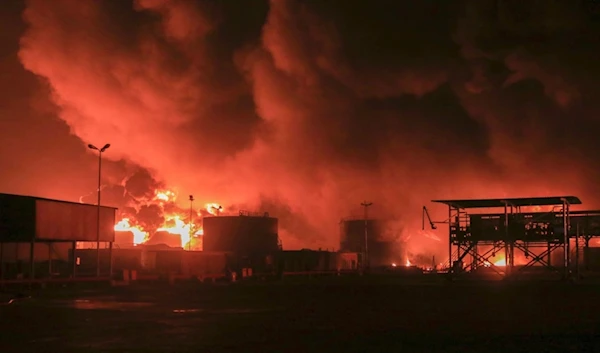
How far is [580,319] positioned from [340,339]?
9351mm

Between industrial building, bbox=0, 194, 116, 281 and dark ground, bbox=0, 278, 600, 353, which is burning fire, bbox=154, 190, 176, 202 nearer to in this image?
industrial building, bbox=0, 194, 116, 281

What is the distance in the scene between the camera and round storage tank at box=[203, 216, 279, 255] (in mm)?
100750

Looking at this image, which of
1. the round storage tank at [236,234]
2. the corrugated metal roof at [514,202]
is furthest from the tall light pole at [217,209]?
the corrugated metal roof at [514,202]

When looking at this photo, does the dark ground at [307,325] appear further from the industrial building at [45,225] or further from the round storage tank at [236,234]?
the round storage tank at [236,234]

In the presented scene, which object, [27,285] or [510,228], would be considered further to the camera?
[510,228]

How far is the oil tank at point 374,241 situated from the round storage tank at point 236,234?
23440 mm

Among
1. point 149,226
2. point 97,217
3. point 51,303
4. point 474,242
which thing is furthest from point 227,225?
point 51,303

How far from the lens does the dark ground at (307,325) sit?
17766 millimetres

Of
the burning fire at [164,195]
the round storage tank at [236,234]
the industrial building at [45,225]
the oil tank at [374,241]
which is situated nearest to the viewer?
the industrial building at [45,225]

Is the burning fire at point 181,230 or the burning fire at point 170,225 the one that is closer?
the burning fire at point 170,225

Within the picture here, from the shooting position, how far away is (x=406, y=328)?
2150 cm

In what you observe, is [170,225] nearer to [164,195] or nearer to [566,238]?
[164,195]

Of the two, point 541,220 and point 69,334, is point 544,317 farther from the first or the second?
point 541,220

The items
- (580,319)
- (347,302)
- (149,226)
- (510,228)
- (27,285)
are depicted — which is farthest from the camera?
(149,226)
